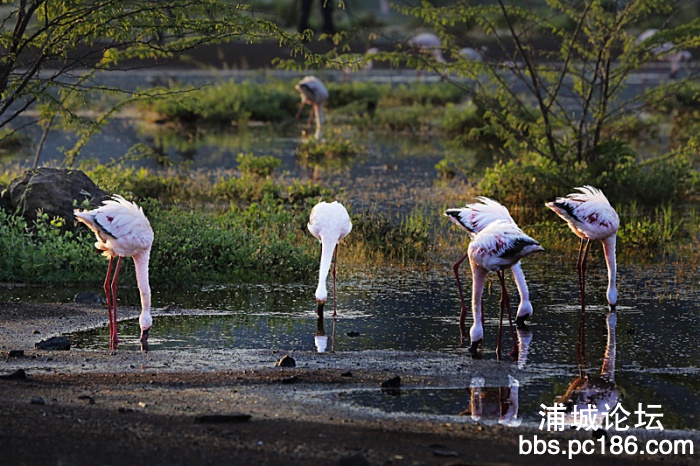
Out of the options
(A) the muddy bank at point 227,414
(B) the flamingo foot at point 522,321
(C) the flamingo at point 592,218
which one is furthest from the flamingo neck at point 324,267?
(C) the flamingo at point 592,218

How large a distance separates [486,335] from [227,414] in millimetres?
3546

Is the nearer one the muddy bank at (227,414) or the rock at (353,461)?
the rock at (353,461)

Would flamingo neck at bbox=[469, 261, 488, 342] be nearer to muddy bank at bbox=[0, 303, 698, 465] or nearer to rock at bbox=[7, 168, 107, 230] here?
muddy bank at bbox=[0, 303, 698, 465]

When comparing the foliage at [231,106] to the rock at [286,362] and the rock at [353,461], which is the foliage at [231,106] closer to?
the rock at [286,362]

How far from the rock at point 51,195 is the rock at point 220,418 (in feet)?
19.1

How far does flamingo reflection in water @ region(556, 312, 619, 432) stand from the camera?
682 centimetres

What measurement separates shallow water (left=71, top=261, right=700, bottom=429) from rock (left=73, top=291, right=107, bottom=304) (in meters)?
0.74

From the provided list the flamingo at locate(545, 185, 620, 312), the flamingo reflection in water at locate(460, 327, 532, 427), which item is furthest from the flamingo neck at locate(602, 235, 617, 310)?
the flamingo reflection in water at locate(460, 327, 532, 427)

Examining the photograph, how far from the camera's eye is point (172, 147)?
23.1 metres

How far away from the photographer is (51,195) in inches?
452

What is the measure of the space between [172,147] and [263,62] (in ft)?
61.5

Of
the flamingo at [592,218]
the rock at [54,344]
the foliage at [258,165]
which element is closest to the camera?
the rock at [54,344]

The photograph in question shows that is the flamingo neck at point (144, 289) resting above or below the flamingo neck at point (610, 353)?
above

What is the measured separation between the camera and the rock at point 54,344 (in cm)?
825
